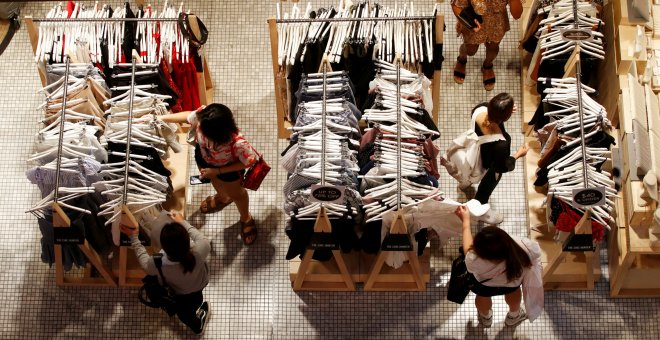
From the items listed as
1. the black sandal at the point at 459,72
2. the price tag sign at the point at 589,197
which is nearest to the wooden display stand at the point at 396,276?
the price tag sign at the point at 589,197

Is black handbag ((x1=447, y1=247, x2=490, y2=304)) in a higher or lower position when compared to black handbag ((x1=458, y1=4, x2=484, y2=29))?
lower

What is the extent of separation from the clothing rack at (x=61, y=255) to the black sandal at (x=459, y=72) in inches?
140

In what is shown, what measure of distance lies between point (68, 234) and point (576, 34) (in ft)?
14.3

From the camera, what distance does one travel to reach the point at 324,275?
7562mm

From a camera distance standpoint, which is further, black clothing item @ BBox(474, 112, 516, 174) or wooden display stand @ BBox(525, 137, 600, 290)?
wooden display stand @ BBox(525, 137, 600, 290)

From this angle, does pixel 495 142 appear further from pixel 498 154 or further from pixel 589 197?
pixel 589 197

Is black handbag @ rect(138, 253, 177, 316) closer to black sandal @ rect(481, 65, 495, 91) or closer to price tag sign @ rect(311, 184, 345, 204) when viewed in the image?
price tag sign @ rect(311, 184, 345, 204)

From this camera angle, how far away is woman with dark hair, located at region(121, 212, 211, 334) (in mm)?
6164

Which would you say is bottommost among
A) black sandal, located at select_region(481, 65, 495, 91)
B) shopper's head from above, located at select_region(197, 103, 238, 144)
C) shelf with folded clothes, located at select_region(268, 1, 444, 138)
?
shopper's head from above, located at select_region(197, 103, 238, 144)

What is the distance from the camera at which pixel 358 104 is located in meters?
Result: 7.58

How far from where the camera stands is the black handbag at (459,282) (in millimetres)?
6891

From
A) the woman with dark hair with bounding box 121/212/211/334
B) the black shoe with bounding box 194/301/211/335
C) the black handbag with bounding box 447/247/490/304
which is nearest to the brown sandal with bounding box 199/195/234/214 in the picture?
the black shoe with bounding box 194/301/211/335

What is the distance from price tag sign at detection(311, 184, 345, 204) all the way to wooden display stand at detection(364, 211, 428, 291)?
0.71 meters

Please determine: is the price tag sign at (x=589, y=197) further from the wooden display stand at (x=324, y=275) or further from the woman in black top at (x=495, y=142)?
the wooden display stand at (x=324, y=275)
